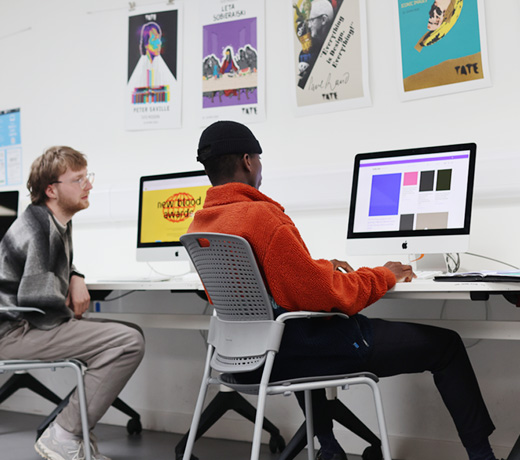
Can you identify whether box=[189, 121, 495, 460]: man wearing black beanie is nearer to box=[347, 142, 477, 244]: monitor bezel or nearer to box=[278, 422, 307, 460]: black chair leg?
box=[347, 142, 477, 244]: monitor bezel

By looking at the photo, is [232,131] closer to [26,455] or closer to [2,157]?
[26,455]

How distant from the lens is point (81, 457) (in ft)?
7.52

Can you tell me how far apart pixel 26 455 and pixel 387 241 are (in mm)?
1708

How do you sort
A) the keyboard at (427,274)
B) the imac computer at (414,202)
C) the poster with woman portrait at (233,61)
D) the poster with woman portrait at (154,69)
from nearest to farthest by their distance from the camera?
the keyboard at (427,274) < the imac computer at (414,202) < the poster with woman portrait at (233,61) < the poster with woman portrait at (154,69)

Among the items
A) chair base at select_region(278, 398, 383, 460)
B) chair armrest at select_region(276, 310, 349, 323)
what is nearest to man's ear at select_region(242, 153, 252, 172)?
chair armrest at select_region(276, 310, 349, 323)

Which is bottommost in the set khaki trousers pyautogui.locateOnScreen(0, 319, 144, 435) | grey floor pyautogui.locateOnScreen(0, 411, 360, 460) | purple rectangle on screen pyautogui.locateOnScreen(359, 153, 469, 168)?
grey floor pyautogui.locateOnScreen(0, 411, 360, 460)

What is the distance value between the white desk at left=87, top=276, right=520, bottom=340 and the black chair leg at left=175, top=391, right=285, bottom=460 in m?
0.30

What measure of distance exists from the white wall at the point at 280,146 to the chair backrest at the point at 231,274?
113 cm

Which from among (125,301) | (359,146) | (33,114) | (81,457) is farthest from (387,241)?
(33,114)

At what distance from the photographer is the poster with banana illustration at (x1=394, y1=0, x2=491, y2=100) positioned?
2.45 meters

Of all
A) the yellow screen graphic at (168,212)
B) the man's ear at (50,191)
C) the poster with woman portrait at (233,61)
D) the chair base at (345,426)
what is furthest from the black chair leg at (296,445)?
the poster with woman portrait at (233,61)

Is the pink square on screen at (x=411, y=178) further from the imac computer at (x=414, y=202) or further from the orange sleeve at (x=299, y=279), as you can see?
the orange sleeve at (x=299, y=279)

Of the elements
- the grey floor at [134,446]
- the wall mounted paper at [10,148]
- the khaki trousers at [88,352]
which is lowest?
the grey floor at [134,446]

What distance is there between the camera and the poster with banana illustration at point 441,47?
245 centimetres
